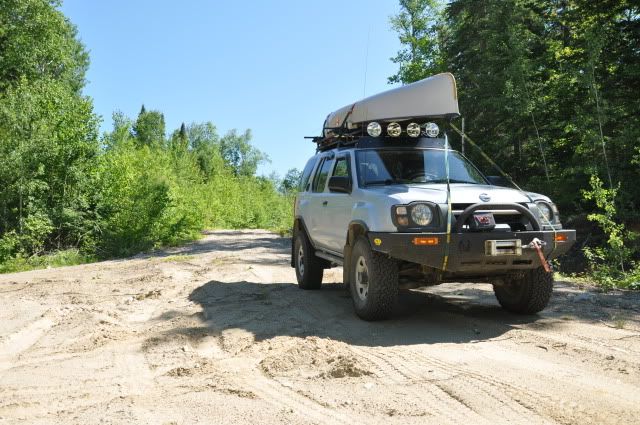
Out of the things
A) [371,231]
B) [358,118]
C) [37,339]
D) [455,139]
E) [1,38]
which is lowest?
[37,339]

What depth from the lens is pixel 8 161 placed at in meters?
15.9

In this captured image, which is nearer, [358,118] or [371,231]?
[371,231]

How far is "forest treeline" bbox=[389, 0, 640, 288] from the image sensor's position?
14.0 meters

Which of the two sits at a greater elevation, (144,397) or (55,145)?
(55,145)

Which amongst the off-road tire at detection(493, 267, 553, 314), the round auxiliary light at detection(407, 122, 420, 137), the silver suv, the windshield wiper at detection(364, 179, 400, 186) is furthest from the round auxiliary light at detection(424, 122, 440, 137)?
the off-road tire at detection(493, 267, 553, 314)

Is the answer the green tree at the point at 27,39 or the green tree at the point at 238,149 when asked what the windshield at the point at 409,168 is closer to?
the green tree at the point at 27,39

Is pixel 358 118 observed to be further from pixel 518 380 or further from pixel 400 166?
pixel 518 380

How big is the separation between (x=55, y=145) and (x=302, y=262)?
39.4ft

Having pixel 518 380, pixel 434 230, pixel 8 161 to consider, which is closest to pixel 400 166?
pixel 434 230

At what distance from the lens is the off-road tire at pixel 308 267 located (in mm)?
8305

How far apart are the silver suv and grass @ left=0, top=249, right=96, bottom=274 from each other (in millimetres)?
11140

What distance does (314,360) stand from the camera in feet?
14.4

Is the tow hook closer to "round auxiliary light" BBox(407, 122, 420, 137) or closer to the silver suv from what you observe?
the silver suv

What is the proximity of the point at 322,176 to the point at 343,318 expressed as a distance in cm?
265
